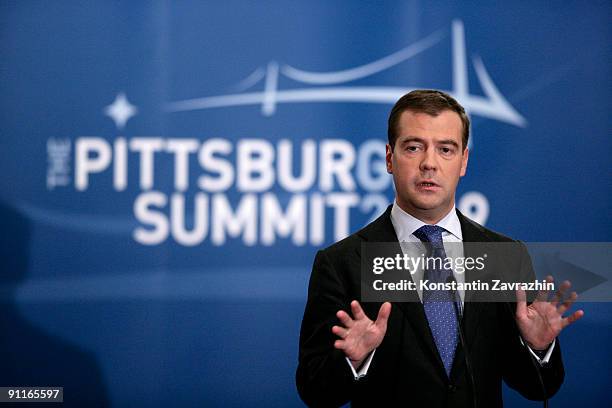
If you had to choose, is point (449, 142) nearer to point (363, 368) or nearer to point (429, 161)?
point (429, 161)

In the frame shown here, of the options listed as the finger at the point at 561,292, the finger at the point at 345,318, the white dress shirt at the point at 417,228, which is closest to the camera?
the finger at the point at 345,318

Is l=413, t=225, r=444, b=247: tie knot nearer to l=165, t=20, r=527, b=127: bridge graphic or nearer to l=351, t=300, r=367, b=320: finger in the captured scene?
l=351, t=300, r=367, b=320: finger

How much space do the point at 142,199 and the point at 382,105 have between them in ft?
4.66

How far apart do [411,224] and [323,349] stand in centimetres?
40

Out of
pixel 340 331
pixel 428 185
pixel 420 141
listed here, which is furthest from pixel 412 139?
pixel 340 331

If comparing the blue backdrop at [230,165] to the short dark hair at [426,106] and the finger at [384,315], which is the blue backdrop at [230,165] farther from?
the finger at [384,315]

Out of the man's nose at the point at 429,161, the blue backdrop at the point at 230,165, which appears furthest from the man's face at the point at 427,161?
the blue backdrop at the point at 230,165

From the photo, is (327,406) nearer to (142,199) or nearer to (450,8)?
(142,199)

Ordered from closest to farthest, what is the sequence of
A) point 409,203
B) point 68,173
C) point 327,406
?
point 327,406, point 409,203, point 68,173

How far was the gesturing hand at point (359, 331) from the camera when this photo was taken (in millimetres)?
1586

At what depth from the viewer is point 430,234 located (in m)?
1.86

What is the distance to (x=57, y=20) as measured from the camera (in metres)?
3.96

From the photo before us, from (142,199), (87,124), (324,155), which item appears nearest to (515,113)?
(324,155)

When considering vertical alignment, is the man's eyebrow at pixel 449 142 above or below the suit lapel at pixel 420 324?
above
